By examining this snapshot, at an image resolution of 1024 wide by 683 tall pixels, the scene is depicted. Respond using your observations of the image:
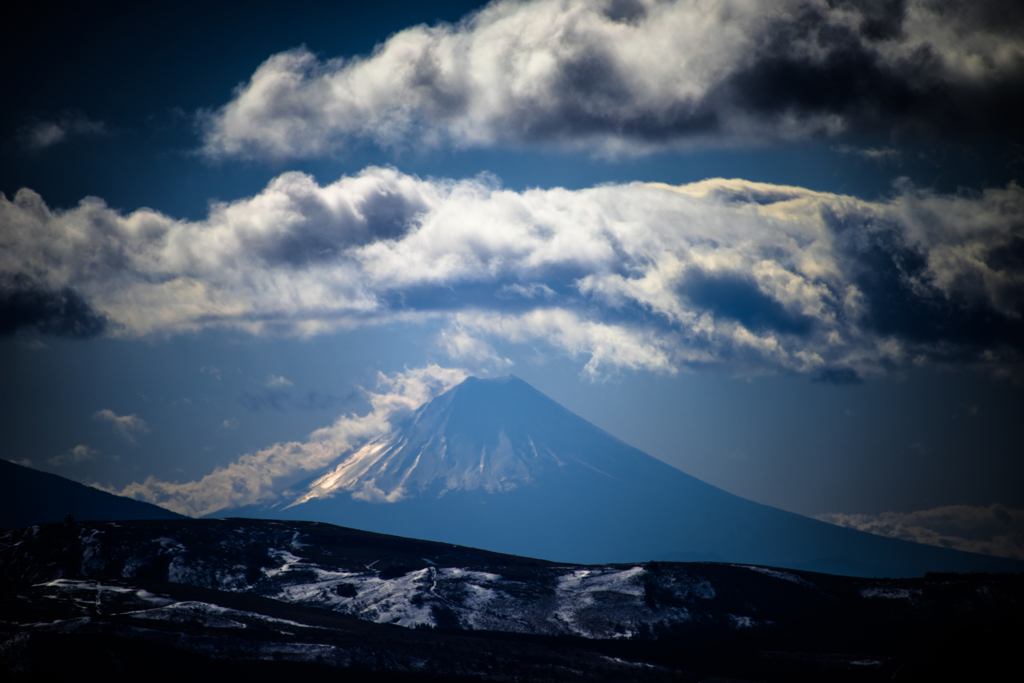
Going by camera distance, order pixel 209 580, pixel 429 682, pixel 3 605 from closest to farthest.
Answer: pixel 429 682, pixel 3 605, pixel 209 580

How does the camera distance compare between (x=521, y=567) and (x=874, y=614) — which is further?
(x=521, y=567)

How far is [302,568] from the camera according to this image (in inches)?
5251

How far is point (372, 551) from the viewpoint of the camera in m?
151

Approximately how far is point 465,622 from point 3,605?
204ft

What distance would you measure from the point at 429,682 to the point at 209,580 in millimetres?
55344

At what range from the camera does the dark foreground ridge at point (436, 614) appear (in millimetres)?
84875

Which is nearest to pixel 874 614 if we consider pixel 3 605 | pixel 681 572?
pixel 681 572

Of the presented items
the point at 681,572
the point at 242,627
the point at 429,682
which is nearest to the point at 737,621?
the point at 681,572

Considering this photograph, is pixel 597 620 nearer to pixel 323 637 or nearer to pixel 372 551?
pixel 323 637

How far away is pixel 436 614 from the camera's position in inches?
4508

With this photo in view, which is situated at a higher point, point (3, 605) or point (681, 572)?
point (681, 572)

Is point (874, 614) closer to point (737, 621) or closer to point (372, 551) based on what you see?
point (737, 621)

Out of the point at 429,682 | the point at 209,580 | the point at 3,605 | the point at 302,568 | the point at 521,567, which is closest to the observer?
the point at 429,682

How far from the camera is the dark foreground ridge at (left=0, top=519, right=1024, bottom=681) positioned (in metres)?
84.9
